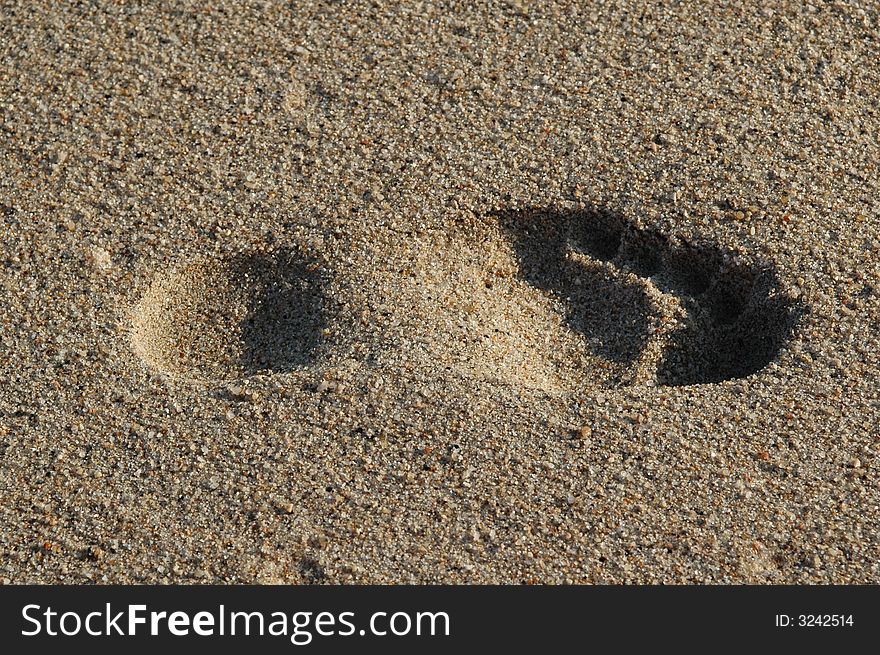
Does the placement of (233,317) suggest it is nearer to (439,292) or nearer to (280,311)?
(280,311)

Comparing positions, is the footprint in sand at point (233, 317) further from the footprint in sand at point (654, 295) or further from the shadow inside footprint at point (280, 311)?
the footprint in sand at point (654, 295)

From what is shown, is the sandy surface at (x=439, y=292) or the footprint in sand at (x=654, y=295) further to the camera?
the footprint in sand at (x=654, y=295)

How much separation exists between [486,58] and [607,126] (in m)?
0.39

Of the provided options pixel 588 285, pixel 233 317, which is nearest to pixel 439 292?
pixel 588 285

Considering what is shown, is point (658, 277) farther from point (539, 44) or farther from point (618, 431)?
point (539, 44)

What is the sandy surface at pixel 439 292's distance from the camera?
8.13 feet

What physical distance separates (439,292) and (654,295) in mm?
499

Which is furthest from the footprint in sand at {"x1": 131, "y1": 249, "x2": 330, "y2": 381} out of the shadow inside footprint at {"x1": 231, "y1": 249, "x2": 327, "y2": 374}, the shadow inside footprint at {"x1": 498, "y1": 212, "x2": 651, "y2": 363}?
the shadow inside footprint at {"x1": 498, "y1": 212, "x2": 651, "y2": 363}

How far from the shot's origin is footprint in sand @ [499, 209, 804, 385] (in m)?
2.72

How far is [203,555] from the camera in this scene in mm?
2449

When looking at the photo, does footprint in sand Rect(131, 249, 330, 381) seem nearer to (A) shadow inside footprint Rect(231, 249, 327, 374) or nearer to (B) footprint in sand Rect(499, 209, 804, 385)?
(A) shadow inside footprint Rect(231, 249, 327, 374)

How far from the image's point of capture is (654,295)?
9.09ft

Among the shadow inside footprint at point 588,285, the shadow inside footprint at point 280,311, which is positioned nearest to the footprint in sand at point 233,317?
the shadow inside footprint at point 280,311

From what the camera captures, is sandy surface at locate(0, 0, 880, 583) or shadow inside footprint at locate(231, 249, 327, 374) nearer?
sandy surface at locate(0, 0, 880, 583)
